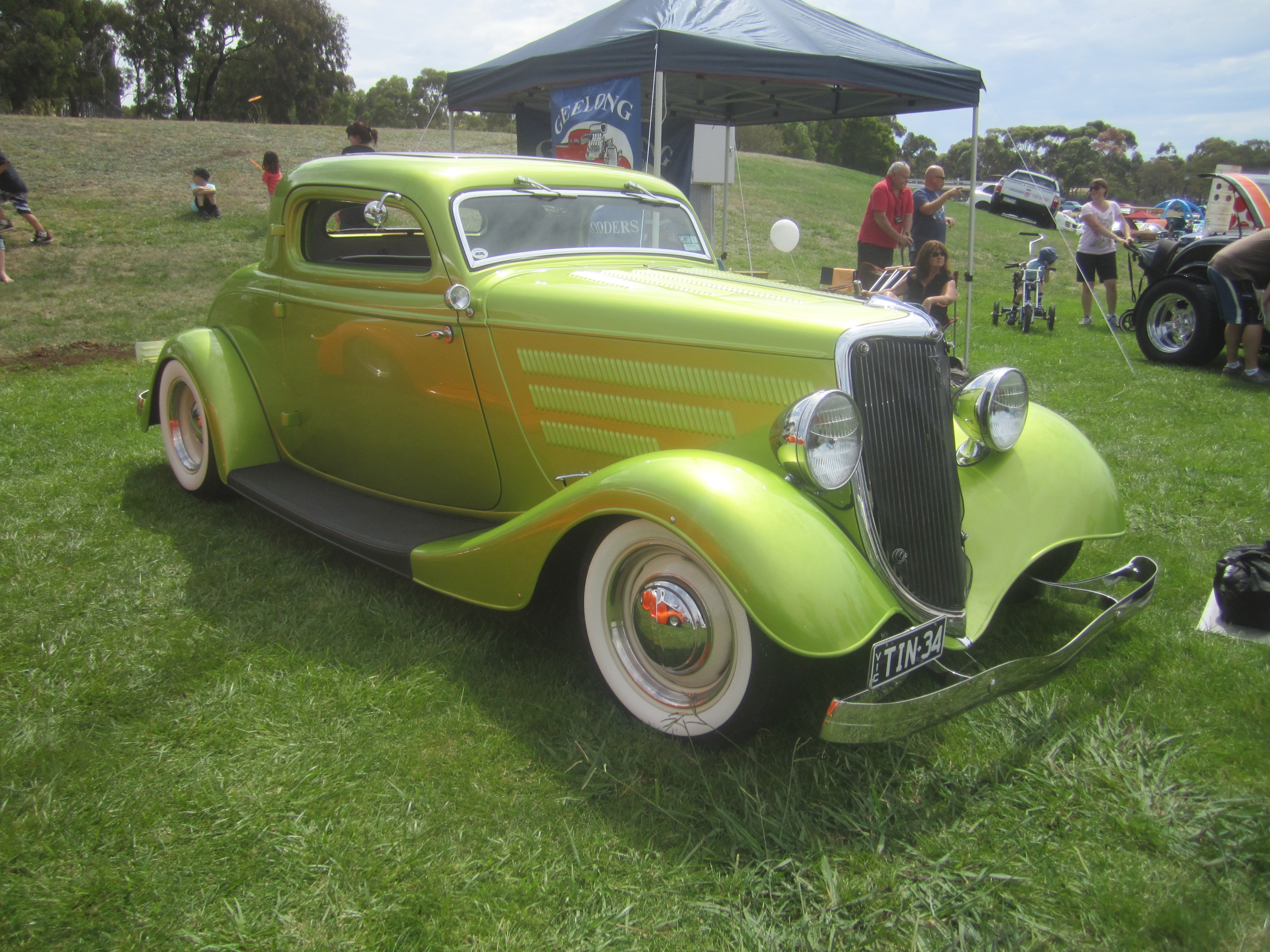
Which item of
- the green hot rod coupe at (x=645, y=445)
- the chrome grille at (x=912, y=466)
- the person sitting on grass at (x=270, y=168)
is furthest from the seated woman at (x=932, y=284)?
the person sitting on grass at (x=270, y=168)

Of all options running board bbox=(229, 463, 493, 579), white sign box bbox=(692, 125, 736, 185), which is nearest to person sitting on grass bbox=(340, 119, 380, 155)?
white sign box bbox=(692, 125, 736, 185)

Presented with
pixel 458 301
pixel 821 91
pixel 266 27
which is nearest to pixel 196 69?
pixel 266 27

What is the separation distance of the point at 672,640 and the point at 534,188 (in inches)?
81.9

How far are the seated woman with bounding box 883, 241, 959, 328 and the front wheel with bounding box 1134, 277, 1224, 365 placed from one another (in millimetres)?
2281

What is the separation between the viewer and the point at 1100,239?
1015 cm

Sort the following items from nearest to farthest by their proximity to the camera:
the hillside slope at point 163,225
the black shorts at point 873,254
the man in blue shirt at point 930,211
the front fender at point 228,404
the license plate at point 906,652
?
the license plate at point 906,652 < the front fender at point 228,404 < the black shorts at point 873,254 < the man in blue shirt at point 930,211 < the hillside slope at point 163,225

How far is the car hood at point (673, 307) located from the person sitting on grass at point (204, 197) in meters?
13.2

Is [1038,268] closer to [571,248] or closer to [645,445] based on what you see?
[571,248]

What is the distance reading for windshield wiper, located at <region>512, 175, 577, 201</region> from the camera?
3.51m

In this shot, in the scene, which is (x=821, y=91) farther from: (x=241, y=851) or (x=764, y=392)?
(x=241, y=851)

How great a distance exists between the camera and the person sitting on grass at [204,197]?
46.0 ft

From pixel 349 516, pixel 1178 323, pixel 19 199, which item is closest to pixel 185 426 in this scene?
pixel 349 516

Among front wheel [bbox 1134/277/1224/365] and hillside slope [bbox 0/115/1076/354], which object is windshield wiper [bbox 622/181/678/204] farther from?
hillside slope [bbox 0/115/1076/354]

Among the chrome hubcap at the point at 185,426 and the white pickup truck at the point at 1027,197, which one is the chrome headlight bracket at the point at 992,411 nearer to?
Result: the chrome hubcap at the point at 185,426
